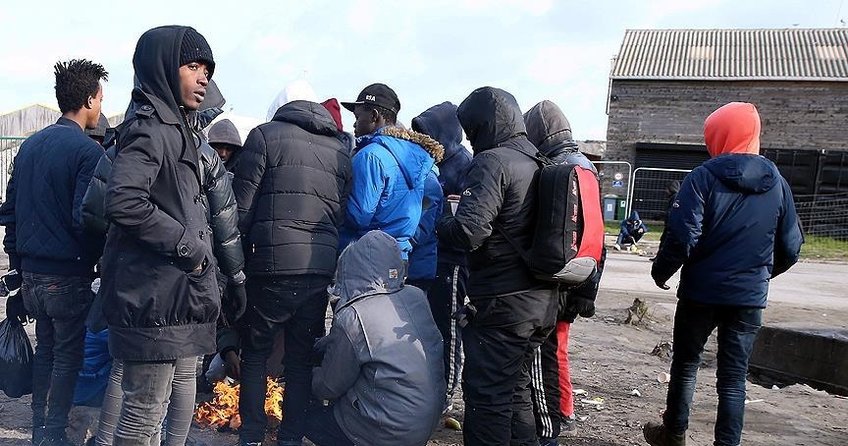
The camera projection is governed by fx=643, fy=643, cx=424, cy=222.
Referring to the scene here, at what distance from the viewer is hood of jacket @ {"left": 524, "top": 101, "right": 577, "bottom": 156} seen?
3.75 m

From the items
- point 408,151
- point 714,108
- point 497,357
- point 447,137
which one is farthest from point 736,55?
point 497,357

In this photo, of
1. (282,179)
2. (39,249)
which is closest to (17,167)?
(39,249)

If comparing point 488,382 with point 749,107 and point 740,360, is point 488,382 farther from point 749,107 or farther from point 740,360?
point 749,107

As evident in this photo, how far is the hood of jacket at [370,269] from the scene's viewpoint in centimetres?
309

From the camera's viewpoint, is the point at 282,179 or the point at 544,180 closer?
the point at 544,180

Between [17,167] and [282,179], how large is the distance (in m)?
1.37

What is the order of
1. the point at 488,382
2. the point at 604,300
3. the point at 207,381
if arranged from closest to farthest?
1. the point at 488,382
2. the point at 207,381
3. the point at 604,300

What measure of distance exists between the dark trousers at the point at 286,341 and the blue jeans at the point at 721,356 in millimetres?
1994

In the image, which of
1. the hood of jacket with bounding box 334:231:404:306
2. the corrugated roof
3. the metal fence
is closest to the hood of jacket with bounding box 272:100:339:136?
the hood of jacket with bounding box 334:231:404:306

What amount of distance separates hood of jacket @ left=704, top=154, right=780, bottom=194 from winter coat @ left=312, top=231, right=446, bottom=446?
5.65ft

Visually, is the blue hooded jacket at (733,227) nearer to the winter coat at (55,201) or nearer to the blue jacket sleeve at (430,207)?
the blue jacket sleeve at (430,207)

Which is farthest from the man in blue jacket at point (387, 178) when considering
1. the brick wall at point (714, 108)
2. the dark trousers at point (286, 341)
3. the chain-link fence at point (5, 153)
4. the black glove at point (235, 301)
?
the brick wall at point (714, 108)

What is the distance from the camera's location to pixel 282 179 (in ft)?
10.8

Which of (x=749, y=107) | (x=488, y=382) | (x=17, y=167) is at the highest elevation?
(x=749, y=107)
